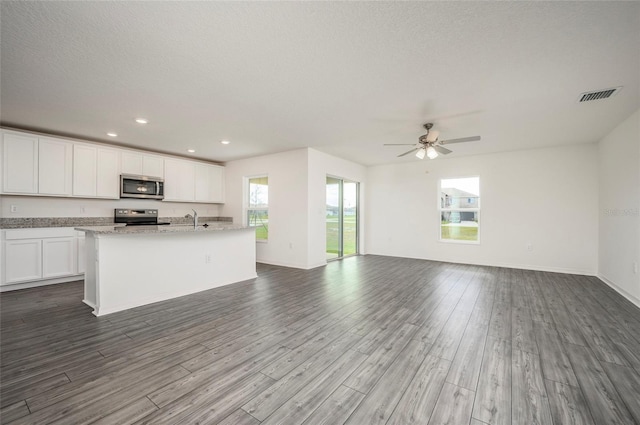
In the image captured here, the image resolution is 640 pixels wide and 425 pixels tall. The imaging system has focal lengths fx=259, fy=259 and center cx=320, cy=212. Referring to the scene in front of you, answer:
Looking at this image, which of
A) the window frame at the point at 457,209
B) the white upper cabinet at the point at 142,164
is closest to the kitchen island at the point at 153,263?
the white upper cabinet at the point at 142,164

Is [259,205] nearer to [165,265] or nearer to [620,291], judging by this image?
[165,265]

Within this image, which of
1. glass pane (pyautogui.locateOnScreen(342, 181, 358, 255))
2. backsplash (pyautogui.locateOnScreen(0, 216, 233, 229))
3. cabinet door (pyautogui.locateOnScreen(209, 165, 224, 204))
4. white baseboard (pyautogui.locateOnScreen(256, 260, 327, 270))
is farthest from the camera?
glass pane (pyautogui.locateOnScreen(342, 181, 358, 255))

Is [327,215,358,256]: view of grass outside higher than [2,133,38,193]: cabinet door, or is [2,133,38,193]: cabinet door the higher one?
[2,133,38,193]: cabinet door

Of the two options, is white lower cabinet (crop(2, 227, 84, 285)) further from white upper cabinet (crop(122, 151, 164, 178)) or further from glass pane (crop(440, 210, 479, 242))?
glass pane (crop(440, 210, 479, 242))

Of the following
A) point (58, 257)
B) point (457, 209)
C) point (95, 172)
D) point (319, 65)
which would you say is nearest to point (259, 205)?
point (95, 172)

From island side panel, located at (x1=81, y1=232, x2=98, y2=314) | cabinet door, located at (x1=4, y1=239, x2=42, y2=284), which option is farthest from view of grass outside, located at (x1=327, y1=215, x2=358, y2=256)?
cabinet door, located at (x1=4, y1=239, x2=42, y2=284)

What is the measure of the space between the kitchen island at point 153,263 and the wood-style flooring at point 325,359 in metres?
0.27

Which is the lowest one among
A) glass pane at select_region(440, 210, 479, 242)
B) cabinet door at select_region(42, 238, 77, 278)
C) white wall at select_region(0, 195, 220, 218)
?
cabinet door at select_region(42, 238, 77, 278)

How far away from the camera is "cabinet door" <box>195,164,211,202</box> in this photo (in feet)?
21.5

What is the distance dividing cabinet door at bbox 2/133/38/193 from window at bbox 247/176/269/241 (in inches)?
150

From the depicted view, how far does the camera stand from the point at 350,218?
728 cm

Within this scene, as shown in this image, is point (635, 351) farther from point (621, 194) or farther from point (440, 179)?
point (440, 179)

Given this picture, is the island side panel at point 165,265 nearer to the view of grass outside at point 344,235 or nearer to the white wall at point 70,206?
the view of grass outside at point 344,235

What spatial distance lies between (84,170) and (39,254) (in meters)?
1.58
